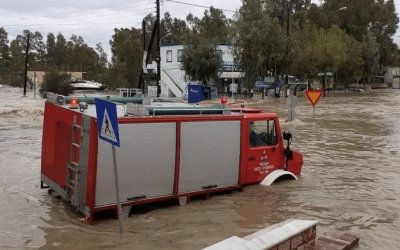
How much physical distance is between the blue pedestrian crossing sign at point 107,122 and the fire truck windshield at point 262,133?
3.58 m

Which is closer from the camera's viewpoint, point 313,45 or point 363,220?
point 363,220

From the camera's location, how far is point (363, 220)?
8.73 metres

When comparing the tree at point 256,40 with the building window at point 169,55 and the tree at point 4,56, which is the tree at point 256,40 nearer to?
the building window at point 169,55

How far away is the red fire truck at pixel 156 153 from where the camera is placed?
764cm

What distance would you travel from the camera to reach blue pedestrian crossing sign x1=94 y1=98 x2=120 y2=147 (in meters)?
6.65

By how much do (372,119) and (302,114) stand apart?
414 cm

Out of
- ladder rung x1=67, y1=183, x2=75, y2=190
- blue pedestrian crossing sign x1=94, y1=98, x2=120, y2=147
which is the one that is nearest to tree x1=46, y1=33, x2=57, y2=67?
ladder rung x1=67, y1=183, x2=75, y2=190

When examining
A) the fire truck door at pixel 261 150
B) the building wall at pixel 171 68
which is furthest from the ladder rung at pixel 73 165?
the building wall at pixel 171 68

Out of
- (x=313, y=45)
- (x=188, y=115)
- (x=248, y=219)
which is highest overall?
(x=313, y=45)

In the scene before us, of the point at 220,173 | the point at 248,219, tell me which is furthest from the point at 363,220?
the point at 220,173

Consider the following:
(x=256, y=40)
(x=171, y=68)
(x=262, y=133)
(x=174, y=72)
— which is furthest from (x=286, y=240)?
(x=171, y=68)

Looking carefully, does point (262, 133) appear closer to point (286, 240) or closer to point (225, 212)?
point (225, 212)

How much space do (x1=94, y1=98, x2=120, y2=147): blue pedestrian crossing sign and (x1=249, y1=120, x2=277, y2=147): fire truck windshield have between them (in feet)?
11.7

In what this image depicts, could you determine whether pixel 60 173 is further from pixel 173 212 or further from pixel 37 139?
pixel 37 139
